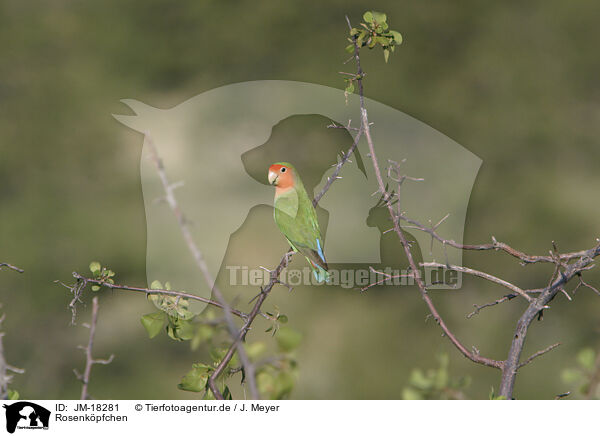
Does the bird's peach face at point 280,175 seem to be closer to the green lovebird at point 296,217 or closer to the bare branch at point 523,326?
the green lovebird at point 296,217

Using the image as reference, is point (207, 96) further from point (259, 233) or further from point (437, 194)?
point (437, 194)

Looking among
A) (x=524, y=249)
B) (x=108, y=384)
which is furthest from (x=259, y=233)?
(x=524, y=249)

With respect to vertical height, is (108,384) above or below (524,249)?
below

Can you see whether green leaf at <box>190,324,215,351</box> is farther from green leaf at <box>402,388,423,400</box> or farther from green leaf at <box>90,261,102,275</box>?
green leaf at <box>90,261,102,275</box>

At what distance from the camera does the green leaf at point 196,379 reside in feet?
1.54

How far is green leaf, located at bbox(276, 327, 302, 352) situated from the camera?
31 centimetres

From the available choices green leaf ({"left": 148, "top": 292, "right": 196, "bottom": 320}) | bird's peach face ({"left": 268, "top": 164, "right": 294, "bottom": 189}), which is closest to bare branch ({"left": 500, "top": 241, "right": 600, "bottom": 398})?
green leaf ({"left": 148, "top": 292, "right": 196, "bottom": 320})

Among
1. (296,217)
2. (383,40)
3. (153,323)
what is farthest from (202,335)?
(296,217)

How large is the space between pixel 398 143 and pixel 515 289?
1095 millimetres

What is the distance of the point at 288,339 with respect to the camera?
0.31 meters

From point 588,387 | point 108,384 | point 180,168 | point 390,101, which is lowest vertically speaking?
point 588,387
